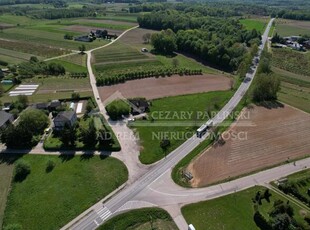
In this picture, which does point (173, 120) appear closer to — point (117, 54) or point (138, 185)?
point (138, 185)

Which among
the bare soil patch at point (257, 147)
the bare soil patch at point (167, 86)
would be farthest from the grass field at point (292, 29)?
the bare soil patch at point (257, 147)

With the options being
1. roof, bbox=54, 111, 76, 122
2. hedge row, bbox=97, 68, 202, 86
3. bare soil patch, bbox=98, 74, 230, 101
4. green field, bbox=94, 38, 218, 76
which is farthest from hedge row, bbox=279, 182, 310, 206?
green field, bbox=94, 38, 218, 76

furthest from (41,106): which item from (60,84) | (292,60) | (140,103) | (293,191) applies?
(292,60)

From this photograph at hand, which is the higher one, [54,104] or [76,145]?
[54,104]

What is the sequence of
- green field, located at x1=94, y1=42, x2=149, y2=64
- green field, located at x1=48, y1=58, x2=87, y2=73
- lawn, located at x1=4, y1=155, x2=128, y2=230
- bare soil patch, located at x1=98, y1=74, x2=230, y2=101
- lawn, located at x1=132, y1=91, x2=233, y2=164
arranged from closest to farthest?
lawn, located at x1=4, y1=155, x2=128, y2=230, lawn, located at x1=132, y1=91, x2=233, y2=164, bare soil patch, located at x1=98, y1=74, x2=230, y2=101, green field, located at x1=48, y1=58, x2=87, y2=73, green field, located at x1=94, y1=42, x2=149, y2=64

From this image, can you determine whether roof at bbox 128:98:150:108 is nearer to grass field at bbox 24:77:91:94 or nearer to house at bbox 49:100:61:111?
house at bbox 49:100:61:111
